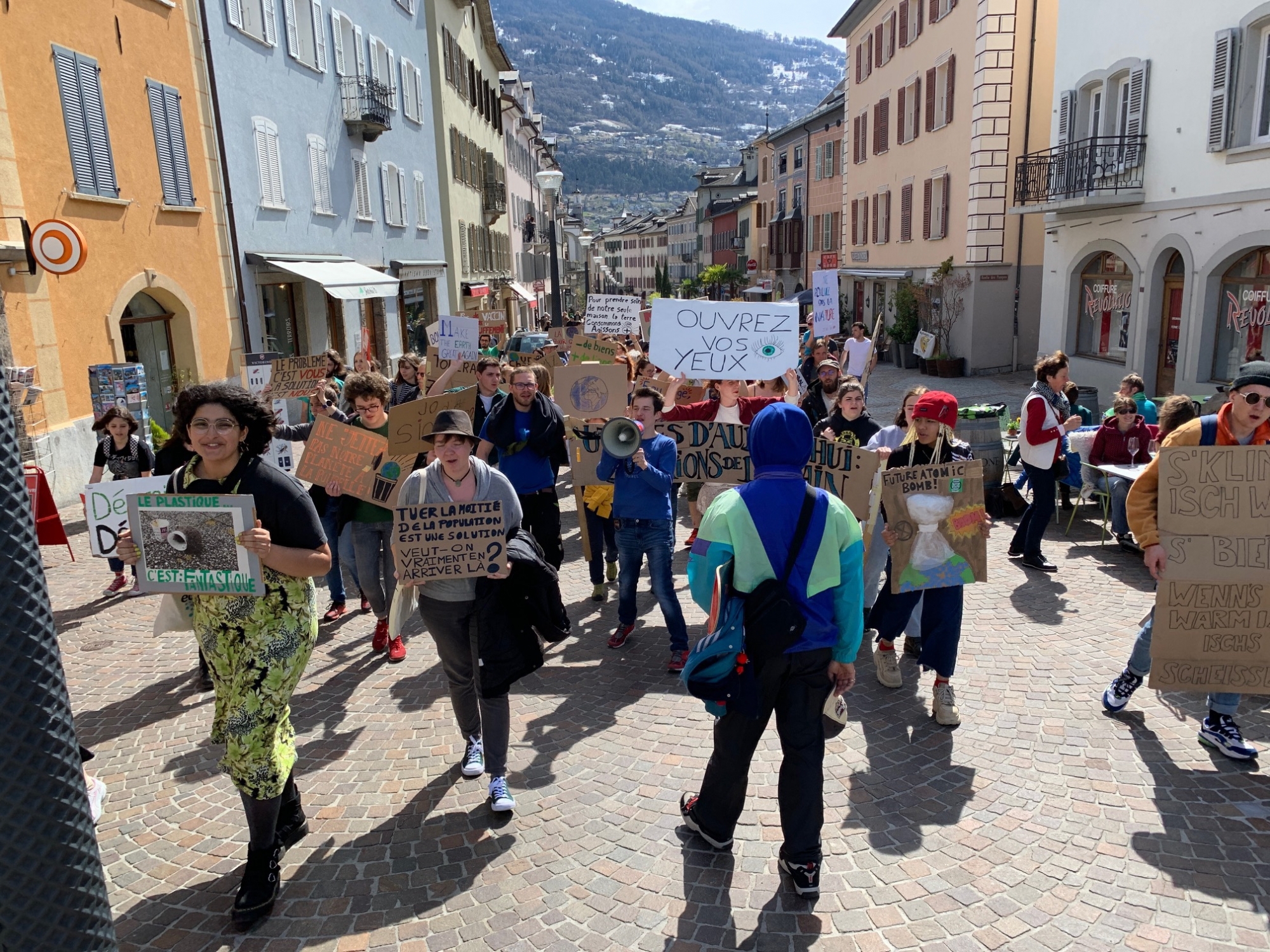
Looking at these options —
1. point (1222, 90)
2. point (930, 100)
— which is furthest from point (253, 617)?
point (930, 100)

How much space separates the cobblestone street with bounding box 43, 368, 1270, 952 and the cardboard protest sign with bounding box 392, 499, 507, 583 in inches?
48.3

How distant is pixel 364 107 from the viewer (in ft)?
76.4

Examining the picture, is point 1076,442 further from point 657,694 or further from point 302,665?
point 302,665

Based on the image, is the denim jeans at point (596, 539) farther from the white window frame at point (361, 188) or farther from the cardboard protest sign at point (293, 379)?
the white window frame at point (361, 188)

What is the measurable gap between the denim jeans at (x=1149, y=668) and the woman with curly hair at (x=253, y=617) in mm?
4166

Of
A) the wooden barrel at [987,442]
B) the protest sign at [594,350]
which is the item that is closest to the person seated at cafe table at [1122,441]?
the wooden barrel at [987,442]

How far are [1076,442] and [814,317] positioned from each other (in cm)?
481

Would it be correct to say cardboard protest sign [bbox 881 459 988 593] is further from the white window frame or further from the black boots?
the white window frame

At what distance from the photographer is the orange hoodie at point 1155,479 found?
4.39 meters

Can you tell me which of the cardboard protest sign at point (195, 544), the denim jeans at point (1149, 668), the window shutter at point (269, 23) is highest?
the window shutter at point (269, 23)

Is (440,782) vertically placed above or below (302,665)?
below

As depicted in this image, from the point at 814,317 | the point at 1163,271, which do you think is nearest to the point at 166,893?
the point at 814,317

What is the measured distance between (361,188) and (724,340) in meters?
18.7

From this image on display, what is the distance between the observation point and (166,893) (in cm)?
378
